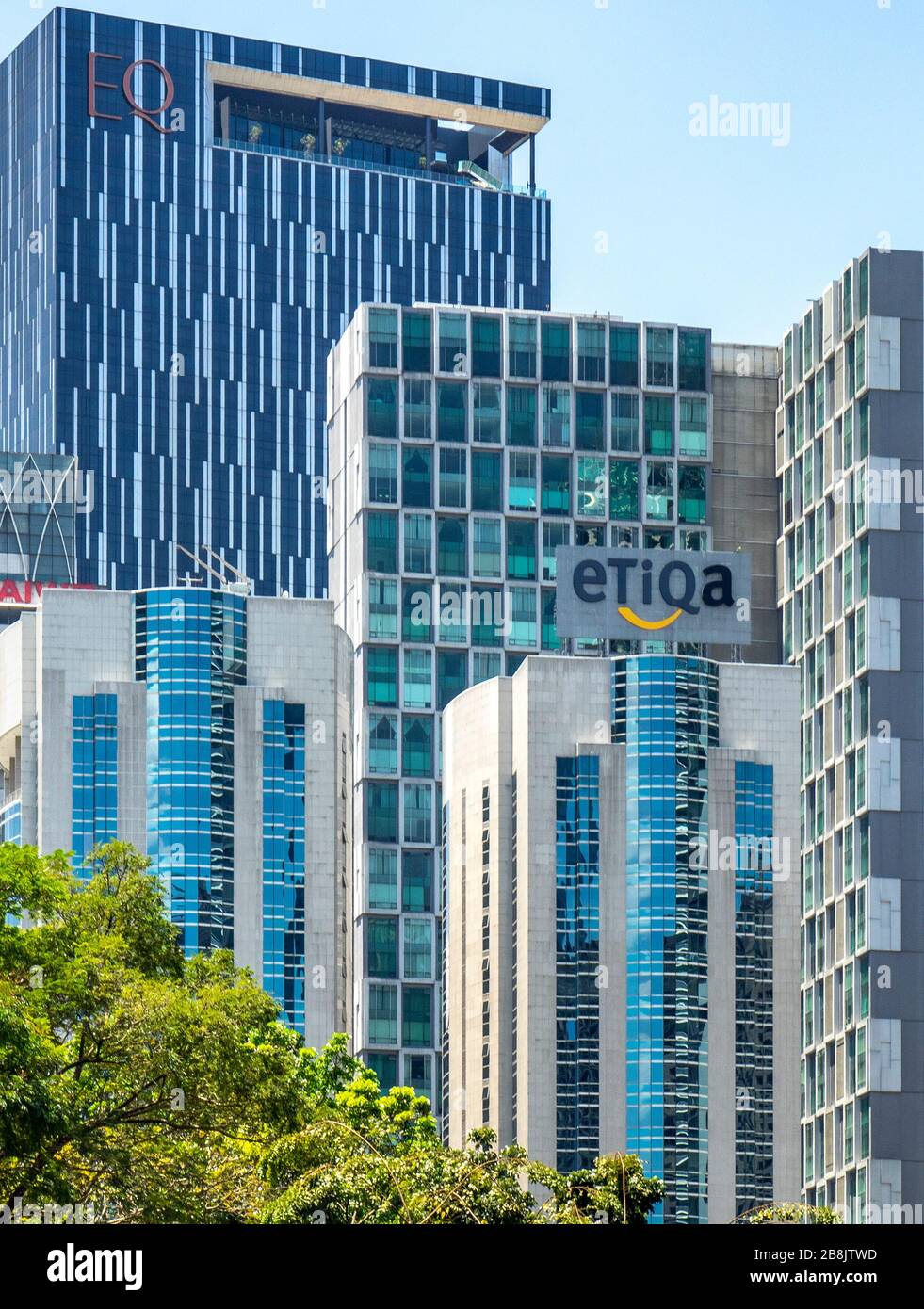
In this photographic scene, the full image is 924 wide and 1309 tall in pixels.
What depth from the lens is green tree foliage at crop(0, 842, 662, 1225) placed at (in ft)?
231

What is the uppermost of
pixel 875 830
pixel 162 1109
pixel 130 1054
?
pixel 875 830

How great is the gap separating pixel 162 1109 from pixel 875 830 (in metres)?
112

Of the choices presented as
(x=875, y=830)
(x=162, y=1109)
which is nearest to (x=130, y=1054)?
(x=162, y=1109)

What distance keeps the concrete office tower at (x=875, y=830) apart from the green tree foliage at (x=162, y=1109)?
3874 inches

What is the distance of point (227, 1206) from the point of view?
80.2 m

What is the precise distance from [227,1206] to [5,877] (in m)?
10.7

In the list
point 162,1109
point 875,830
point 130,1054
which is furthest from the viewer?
point 875,830

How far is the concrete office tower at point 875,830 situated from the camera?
7190 inches

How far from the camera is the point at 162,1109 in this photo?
79375 mm

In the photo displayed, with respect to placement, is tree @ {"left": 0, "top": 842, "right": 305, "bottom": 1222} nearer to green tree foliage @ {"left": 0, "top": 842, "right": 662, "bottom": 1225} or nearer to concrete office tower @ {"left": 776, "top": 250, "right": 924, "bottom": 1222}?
green tree foliage @ {"left": 0, "top": 842, "right": 662, "bottom": 1225}

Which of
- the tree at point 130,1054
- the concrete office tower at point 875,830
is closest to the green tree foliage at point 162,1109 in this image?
the tree at point 130,1054

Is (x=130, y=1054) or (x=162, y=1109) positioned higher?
(x=130, y=1054)

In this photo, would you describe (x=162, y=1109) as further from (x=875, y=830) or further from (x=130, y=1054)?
(x=875, y=830)
